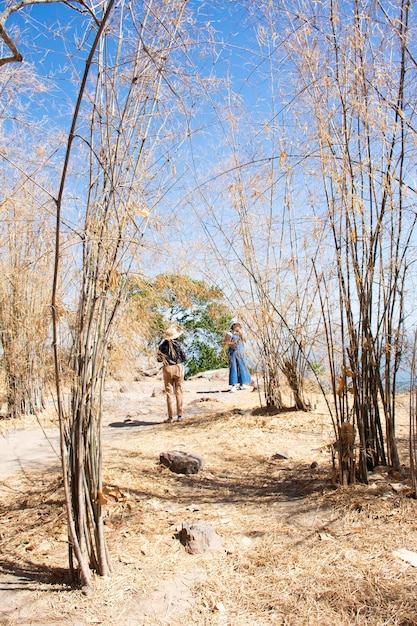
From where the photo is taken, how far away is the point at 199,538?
2.41 meters

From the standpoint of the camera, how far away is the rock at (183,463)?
3.66 meters

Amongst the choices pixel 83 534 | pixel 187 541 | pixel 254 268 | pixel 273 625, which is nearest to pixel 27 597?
pixel 83 534

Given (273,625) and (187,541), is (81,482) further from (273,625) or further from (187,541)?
(273,625)

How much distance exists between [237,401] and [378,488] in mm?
4852

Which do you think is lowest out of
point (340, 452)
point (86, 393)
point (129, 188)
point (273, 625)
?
point (273, 625)

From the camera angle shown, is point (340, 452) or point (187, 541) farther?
point (340, 452)

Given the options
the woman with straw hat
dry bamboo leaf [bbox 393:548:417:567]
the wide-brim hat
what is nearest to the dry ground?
dry bamboo leaf [bbox 393:548:417:567]

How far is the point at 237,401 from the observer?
25.0 ft

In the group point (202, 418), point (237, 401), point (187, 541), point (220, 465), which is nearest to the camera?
point (187, 541)

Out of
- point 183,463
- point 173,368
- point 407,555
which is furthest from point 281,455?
point 173,368

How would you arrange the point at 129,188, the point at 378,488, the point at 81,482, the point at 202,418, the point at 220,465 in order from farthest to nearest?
the point at 202,418 → the point at 220,465 → the point at 378,488 → the point at 129,188 → the point at 81,482

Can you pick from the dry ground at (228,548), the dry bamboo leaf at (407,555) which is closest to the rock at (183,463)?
the dry ground at (228,548)

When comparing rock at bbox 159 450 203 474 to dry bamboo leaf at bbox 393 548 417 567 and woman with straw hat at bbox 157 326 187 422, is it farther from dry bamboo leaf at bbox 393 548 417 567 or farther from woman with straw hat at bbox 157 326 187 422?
woman with straw hat at bbox 157 326 187 422

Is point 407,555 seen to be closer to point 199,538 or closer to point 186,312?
point 199,538
